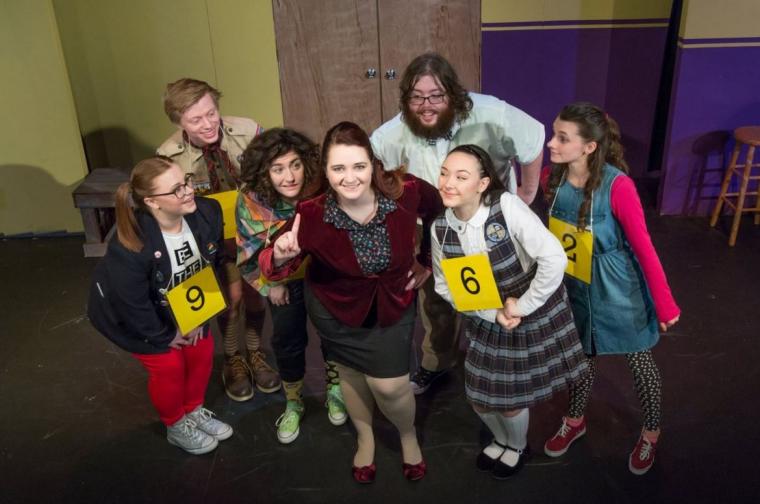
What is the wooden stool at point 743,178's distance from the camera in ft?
14.1

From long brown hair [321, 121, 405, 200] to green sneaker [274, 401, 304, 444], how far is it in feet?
3.52

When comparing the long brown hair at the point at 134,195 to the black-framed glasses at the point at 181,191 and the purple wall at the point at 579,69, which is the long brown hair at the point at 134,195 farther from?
the purple wall at the point at 579,69

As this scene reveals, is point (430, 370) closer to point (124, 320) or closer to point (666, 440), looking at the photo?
point (666, 440)

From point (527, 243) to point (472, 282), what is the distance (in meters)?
0.21

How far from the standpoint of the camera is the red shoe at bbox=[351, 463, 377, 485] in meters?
2.64

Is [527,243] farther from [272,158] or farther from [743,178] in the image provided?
[743,178]

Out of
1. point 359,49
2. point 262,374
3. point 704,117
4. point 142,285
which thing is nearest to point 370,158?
point 142,285

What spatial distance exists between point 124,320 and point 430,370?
1300 millimetres

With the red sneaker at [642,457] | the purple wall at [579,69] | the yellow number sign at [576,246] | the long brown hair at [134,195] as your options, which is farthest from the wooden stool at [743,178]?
the long brown hair at [134,195]

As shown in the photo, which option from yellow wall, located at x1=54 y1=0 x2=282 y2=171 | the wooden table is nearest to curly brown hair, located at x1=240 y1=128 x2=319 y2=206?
the wooden table

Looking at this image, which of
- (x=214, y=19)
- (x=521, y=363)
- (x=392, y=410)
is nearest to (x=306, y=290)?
(x=392, y=410)

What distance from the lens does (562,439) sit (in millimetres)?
2732

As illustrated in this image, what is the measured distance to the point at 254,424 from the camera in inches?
119

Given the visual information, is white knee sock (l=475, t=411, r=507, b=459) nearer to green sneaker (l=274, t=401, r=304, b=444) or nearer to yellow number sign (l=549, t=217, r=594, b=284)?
yellow number sign (l=549, t=217, r=594, b=284)
